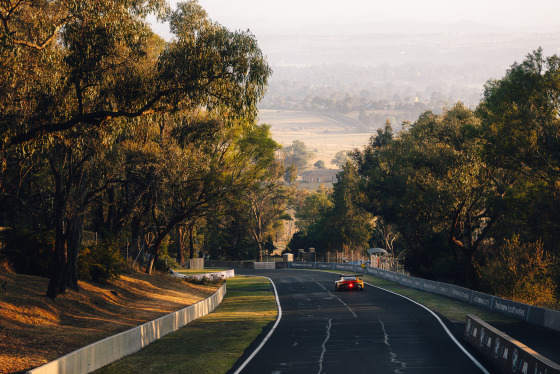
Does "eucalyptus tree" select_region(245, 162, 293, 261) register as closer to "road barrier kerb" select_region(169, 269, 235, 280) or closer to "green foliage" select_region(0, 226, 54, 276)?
"road barrier kerb" select_region(169, 269, 235, 280)

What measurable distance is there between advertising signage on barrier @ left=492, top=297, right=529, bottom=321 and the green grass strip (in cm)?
1183

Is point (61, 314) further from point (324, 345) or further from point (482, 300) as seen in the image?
point (482, 300)

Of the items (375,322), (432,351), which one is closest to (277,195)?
(375,322)

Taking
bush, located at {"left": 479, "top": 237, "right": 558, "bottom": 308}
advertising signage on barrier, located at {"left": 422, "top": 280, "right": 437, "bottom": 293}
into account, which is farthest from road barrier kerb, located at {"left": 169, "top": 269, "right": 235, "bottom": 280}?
bush, located at {"left": 479, "top": 237, "right": 558, "bottom": 308}

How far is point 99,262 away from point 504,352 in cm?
2303

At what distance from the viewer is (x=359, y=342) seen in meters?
23.9

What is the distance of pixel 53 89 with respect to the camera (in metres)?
18.9

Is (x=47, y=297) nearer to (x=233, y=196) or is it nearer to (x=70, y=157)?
(x=70, y=157)

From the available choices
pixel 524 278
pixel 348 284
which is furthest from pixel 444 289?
pixel 524 278

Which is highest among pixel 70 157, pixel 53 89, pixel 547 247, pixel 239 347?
pixel 53 89

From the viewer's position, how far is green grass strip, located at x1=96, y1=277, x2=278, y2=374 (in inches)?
758

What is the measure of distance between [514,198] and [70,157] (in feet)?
114

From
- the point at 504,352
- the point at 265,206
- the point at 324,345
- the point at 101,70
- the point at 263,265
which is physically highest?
the point at 101,70

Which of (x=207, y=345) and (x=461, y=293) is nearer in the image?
(x=207, y=345)
